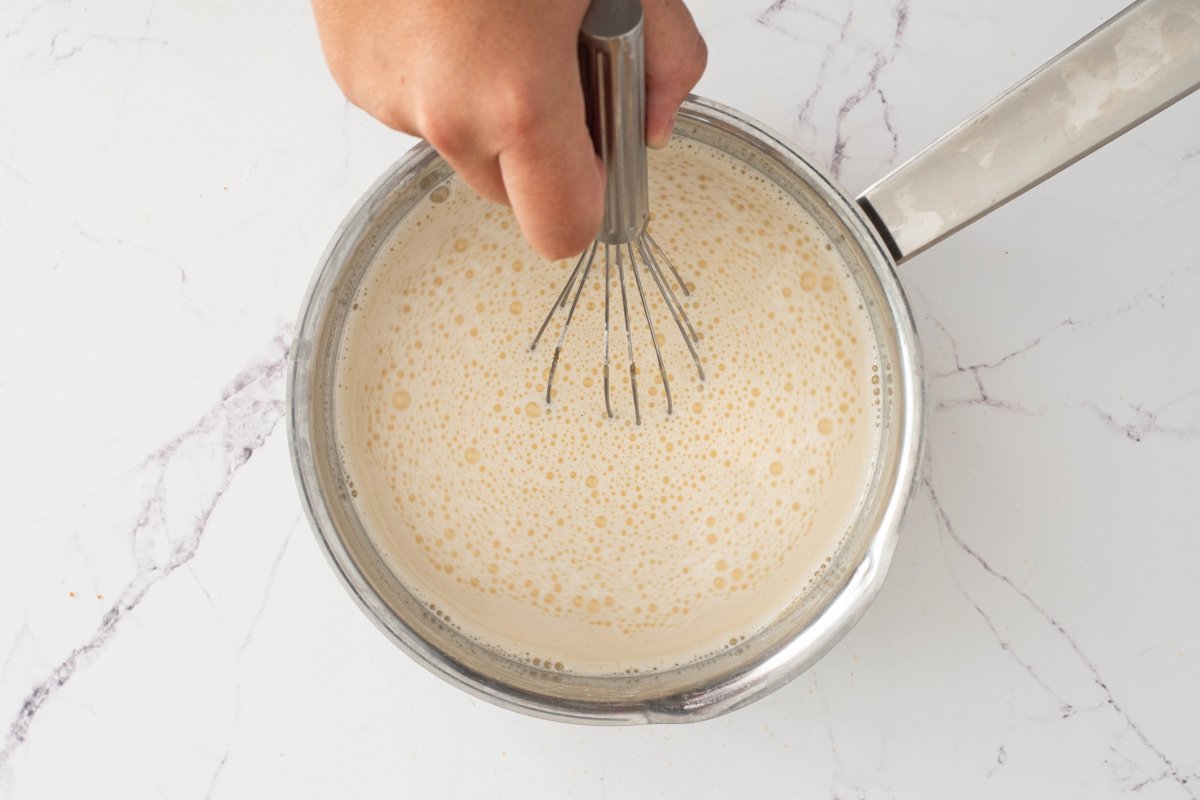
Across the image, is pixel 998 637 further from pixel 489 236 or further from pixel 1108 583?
pixel 489 236

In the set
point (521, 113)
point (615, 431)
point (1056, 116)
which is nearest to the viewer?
point (521, 113)

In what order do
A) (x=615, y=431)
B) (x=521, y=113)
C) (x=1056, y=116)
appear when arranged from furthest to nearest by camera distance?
(x=615, y=431) → (x=1056, y=116) → (x=521, y=113)

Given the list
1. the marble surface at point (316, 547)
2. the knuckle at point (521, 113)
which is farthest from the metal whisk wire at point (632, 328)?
the knuckle at point (521, 113)

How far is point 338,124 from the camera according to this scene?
0.64 metres

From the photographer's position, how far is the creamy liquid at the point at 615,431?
0.56 m

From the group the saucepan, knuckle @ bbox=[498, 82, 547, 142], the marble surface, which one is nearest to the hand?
knuckle @ bbox=[498, 82, 547, 142]

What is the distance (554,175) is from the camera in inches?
13.6

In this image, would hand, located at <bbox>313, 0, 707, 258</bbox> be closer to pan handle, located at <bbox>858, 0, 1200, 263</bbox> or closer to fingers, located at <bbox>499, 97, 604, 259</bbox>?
fingers, located at <bbox>499, 97, 604, 259</bbox>

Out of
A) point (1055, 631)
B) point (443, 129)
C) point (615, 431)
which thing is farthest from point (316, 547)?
point (1055, 631)

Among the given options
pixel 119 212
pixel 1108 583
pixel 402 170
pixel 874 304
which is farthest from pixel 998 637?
pixel 119 212

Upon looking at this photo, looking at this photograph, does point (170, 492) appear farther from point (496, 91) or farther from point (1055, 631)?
point (1055, 631)

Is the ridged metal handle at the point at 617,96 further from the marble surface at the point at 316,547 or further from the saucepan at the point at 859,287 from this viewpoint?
the marble surface at the point at 316,547

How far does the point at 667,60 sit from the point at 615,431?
261 millimetres

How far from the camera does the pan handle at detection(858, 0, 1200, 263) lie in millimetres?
476
